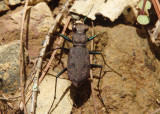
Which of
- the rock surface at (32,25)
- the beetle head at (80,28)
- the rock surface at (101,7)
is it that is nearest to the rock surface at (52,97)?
the rock surface at (32,25)

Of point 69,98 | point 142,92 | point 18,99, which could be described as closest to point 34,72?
point 18,99

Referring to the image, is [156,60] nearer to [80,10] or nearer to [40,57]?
[80,10]

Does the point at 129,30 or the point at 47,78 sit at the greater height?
the point at 129,30

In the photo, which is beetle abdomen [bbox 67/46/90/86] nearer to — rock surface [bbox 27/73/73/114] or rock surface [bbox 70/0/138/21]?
rock surface [bbox 27/73/73/114]

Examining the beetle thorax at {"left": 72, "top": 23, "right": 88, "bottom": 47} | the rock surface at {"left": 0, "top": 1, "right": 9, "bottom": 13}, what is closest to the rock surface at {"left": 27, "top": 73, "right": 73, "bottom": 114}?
the beetle thorax at {"left": 72, "top": 23, "right": 88, "bottom": 47}

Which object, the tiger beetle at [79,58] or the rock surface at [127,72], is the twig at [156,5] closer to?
the rock surface at [127,72]


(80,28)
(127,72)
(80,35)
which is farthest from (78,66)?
(127,72)
